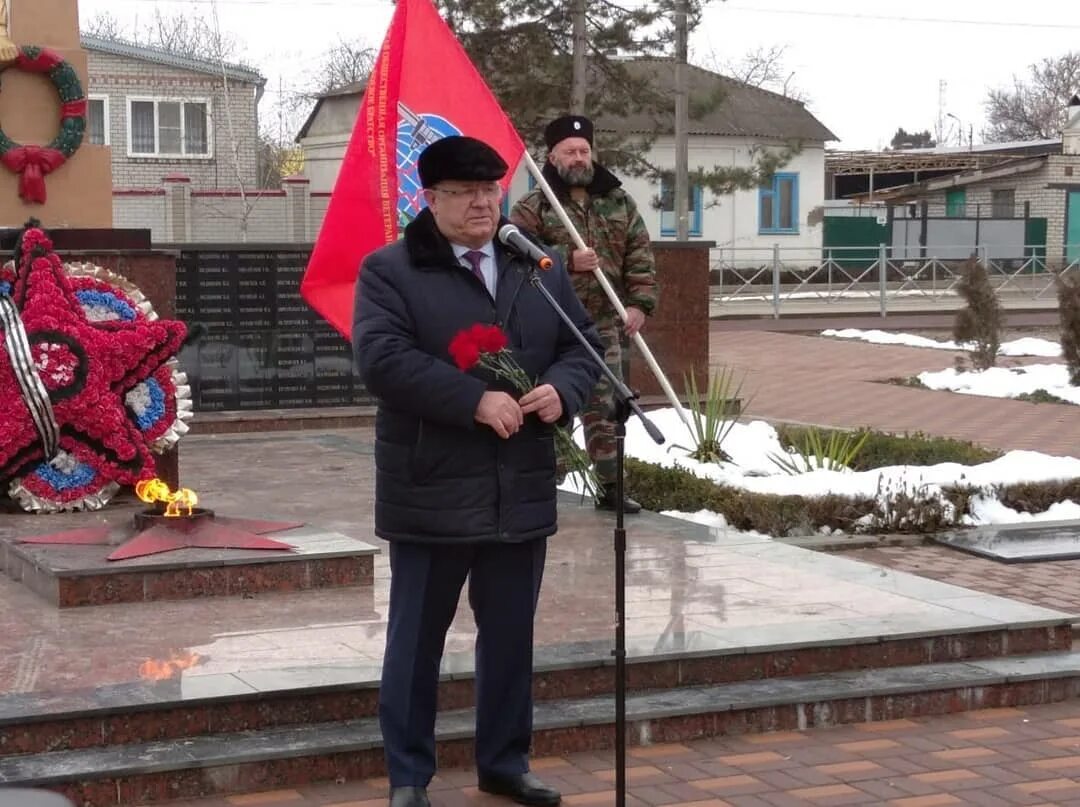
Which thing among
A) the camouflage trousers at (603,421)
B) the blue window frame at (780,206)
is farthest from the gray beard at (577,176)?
the blue window frame at (780,206)

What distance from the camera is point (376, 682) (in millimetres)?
5074

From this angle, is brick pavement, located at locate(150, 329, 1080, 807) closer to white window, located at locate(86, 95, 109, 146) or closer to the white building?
the white building

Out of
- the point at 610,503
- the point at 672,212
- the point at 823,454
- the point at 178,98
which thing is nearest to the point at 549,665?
the point at 610,503

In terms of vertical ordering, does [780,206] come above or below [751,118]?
below

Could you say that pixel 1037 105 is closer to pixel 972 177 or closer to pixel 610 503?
pixel 972 177

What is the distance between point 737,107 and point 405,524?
4146 centimetres

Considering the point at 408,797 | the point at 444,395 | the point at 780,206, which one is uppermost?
the point at 780,206

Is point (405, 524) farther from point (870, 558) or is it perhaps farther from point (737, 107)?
point (737, 107)

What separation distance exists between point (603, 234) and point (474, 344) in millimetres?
3896

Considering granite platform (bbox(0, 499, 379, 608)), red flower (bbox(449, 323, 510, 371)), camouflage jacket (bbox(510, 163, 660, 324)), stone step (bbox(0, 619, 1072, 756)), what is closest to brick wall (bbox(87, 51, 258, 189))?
camouflage jacket (bbox(510, 163, 660, 324))

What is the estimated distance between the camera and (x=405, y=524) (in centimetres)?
443

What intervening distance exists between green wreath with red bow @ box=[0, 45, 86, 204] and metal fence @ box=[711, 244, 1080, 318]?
2062 cm

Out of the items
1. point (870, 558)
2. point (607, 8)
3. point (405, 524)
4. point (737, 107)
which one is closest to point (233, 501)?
point (870, 558)

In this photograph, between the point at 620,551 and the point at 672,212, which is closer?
the point at 620,551
